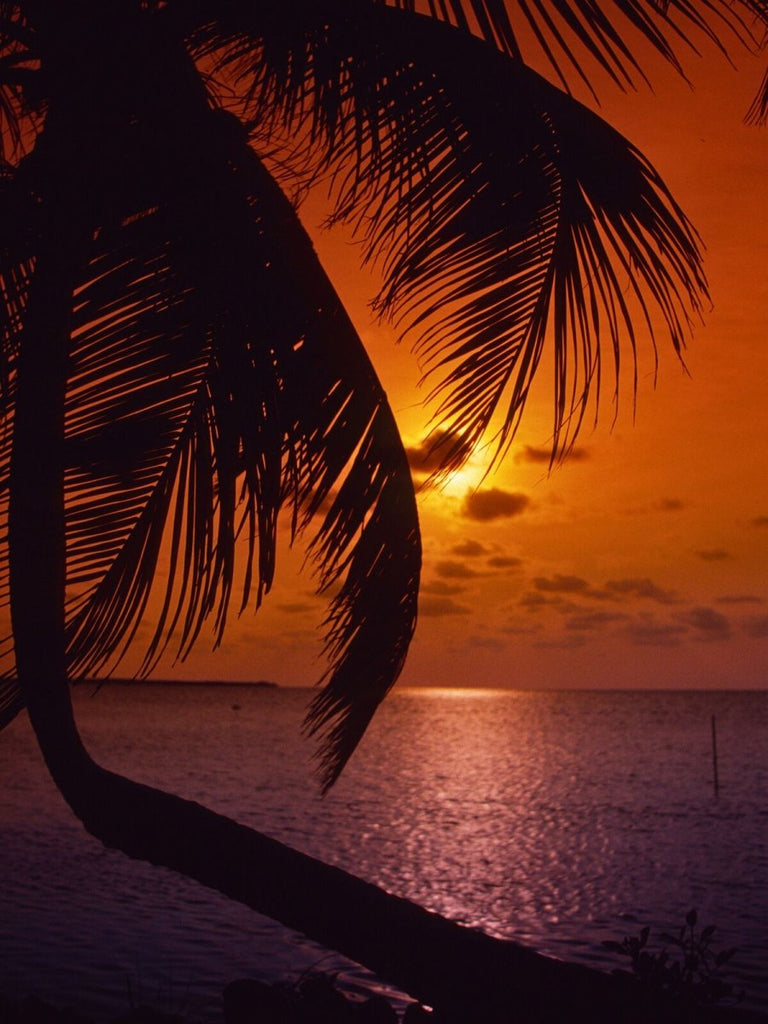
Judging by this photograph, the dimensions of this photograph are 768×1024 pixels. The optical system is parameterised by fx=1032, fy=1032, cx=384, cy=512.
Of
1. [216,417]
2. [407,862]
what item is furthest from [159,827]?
[407,862]

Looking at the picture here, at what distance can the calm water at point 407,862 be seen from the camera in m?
13.2

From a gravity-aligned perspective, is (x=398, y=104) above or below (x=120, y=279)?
above

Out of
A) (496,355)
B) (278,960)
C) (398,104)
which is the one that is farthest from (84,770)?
(278,960)

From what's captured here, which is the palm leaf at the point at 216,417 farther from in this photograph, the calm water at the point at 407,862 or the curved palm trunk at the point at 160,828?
the calm water at the point at 407,862

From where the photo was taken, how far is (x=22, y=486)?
3125mm

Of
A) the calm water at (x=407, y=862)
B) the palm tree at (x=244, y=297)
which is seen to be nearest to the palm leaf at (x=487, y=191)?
the palm tree at (x=244, y=297)

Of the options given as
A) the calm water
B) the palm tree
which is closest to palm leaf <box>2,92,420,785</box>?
the palm tree

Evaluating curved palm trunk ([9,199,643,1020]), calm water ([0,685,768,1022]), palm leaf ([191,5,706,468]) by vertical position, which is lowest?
calm water ([0,685,768,1022])

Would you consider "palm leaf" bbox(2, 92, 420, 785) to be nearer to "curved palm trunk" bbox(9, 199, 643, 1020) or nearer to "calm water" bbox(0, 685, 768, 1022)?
"curved palm trunk" bbox(9, 199, 643, 1020)

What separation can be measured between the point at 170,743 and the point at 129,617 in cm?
7057

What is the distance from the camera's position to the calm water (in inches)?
521

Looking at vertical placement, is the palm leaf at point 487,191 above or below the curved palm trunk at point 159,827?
above

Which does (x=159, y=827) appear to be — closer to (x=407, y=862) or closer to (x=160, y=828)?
(x=160, y=828)

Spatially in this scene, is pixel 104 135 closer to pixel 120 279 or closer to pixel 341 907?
pixel 120 279
